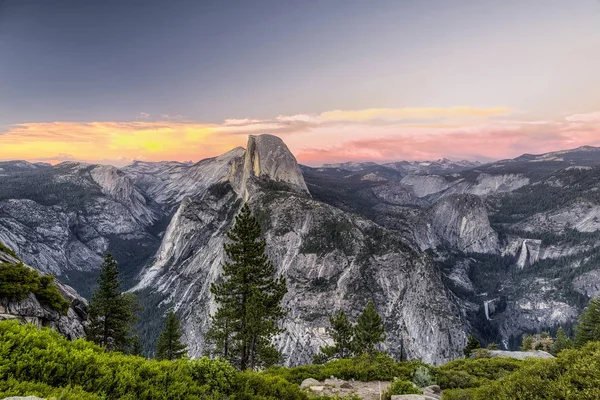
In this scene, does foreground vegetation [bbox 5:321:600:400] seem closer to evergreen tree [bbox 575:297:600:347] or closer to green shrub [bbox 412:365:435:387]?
green shrub [bbox 412:365:435:387]

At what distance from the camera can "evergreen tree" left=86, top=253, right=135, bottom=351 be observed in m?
31.6

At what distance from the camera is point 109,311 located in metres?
32.3

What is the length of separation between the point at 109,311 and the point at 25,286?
15.7 m

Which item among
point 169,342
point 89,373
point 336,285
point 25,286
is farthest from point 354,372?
point 336,285

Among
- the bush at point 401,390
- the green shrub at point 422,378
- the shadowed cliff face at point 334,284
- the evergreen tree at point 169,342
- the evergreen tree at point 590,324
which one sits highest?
the bush at point 401,390

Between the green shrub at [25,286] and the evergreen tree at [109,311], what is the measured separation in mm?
9933

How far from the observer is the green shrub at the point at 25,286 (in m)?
17.8

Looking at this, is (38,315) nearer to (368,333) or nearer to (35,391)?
(35,391)

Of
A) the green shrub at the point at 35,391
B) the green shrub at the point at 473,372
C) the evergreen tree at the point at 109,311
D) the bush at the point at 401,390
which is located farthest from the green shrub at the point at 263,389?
the evergreen tree at the point at 109,311

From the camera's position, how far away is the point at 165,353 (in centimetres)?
4788

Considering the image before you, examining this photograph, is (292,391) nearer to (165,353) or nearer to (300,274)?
(165,353)

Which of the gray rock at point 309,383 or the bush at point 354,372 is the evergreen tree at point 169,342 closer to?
the bush at point 354,372

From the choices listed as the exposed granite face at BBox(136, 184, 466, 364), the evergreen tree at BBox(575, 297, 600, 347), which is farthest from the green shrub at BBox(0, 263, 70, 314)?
the exposed granite face at BBox(136, 184, 466, 364)

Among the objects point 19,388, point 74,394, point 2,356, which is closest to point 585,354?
point 74,394
